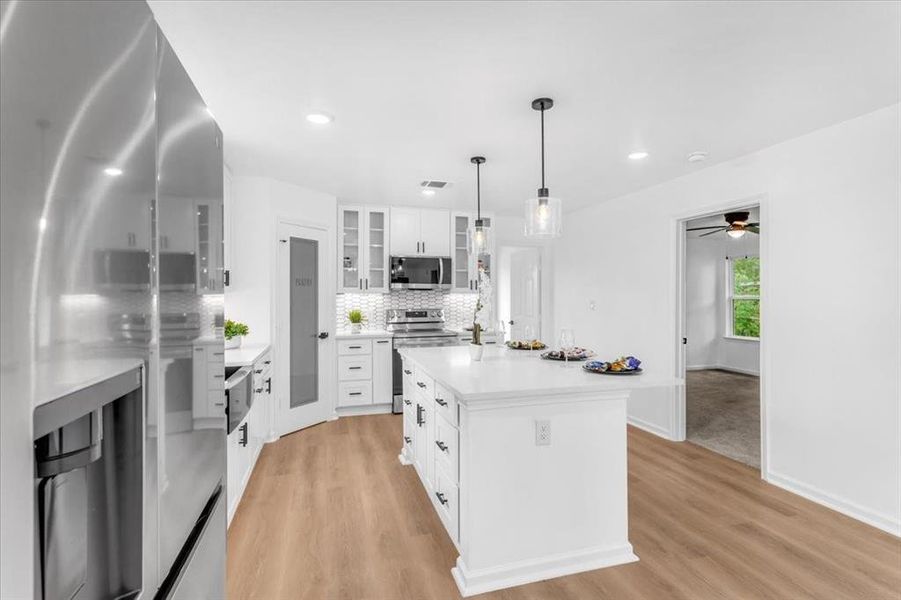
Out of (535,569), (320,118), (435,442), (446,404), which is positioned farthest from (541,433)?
(320,118)

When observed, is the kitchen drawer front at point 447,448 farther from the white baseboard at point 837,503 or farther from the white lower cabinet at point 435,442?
the white baseboard at point 837,503

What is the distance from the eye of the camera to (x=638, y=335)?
187 inches

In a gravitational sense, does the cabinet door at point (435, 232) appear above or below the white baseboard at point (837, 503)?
above

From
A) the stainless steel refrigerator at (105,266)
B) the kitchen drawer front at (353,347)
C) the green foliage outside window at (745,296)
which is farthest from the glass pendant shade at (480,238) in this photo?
the green foliage outside window at (745,296)

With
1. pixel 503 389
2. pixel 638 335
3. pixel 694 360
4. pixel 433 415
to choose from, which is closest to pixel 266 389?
pixel 433 415

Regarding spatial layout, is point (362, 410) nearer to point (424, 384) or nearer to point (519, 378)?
point (424, 384)

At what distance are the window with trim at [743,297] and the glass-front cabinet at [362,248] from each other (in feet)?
21.0

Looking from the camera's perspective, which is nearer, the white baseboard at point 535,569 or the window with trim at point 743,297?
the white baseboard at point 535,569

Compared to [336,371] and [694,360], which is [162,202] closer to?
[336,371]

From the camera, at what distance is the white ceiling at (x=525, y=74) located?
1.83 meters

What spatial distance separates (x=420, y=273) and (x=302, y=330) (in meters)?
1.61

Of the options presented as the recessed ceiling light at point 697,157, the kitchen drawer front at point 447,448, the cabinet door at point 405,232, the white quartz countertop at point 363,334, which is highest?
the recessed ceiling light at point 697,157

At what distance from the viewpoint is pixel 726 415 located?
5.15m

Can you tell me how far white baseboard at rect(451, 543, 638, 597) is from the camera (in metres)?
2.11
